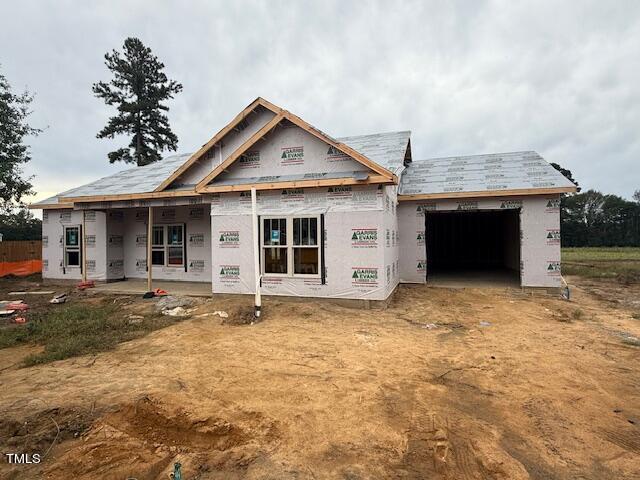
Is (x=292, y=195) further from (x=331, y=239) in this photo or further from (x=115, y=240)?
(x=115, y=240)

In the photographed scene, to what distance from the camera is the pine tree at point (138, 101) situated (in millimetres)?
30922

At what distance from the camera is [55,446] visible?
3.23m

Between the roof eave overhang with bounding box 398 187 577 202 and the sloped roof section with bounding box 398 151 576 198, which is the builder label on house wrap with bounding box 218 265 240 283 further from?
the sloped roof section with bounding box 398 151 576 198

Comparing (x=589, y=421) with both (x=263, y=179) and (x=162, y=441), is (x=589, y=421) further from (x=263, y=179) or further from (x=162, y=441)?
(x=263, y=179)

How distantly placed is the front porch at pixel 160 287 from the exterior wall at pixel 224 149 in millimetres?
3552

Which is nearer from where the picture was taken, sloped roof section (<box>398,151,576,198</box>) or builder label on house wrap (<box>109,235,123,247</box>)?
sloped roof section (<box>398,151,576,198</box>)

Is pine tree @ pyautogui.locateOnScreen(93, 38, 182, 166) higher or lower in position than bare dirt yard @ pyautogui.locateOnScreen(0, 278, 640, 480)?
higher

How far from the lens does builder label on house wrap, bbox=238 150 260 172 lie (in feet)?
33.5

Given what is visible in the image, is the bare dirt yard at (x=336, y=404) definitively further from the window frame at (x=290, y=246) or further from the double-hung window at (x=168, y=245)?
the double-hung window at (x=168, y=245)

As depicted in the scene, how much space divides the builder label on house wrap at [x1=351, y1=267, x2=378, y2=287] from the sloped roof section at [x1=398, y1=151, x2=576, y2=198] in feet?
14.5

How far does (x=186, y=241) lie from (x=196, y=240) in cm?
44

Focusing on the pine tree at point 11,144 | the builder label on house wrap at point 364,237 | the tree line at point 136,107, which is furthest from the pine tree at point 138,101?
the builder label on house wrap at point 364,237

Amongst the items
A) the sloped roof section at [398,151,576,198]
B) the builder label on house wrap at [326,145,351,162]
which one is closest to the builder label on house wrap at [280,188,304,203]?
the builder label on house wrap at [326,145,351,162]

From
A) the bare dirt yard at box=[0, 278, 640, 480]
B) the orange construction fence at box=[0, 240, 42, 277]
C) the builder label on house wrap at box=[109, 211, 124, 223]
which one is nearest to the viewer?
the bare dirt yard at box=[0, 278, 640, 480]
